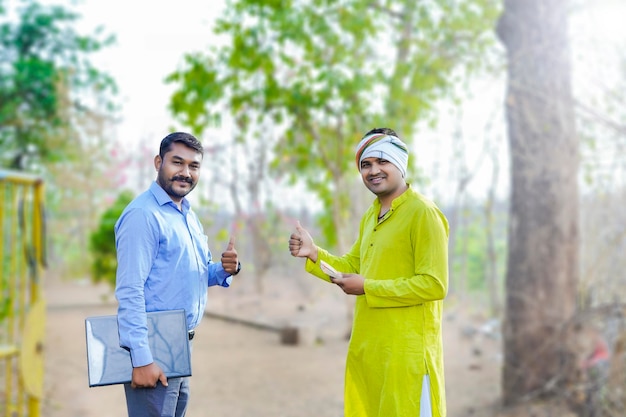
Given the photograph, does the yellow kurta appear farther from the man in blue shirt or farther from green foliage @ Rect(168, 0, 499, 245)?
green foliage @ Rect(168, 0, 499, 245)

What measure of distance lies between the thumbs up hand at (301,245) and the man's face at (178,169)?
0.43 metres

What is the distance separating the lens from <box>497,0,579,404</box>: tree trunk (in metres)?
7.34

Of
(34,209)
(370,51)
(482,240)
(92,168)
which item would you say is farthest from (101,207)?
(34,209)

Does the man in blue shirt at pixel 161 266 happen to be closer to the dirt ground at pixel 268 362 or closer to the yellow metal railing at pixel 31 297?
the yellow metal railing at pixel 31 297

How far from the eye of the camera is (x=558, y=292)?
741 cm

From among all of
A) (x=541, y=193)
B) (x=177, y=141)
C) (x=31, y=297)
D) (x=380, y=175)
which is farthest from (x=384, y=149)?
(x=541, y=193)

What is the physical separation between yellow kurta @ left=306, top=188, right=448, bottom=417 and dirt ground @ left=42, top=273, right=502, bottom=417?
565cm

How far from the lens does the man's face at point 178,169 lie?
7.76ft

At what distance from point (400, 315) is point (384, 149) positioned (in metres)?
0.59

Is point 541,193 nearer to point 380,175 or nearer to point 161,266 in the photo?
point 380,175

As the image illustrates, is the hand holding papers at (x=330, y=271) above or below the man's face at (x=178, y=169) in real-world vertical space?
below

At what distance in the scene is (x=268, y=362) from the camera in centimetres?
1084

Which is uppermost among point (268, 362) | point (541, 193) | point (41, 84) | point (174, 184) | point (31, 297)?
point (41, 84)

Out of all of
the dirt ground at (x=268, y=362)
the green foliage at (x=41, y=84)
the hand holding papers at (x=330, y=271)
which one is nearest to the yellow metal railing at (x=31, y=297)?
the dirt ground at (x=268, y=362)
